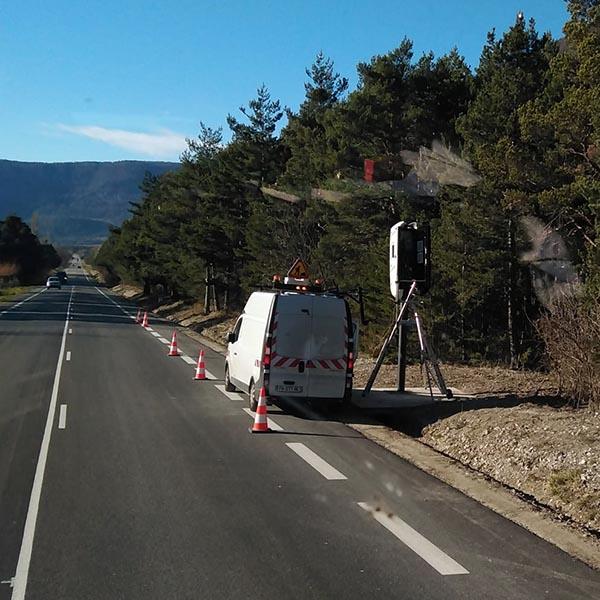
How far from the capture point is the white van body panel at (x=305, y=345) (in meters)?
14.0

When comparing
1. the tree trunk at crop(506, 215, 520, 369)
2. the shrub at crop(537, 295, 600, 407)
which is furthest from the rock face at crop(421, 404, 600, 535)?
the tree trunk at crop(506, 215, 520, 369)

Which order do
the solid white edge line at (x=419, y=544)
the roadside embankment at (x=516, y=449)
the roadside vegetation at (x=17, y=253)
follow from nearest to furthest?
the solid white edge line at (x=419, y=544) < the roadside embankment at (x=516, y=449) < the roadside vegetation at (x=17, y=253)

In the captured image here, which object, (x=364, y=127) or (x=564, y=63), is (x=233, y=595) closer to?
(x=564, y=63)

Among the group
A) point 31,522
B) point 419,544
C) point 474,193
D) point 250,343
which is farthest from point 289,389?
point 474,193

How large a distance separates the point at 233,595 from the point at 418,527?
2.38m

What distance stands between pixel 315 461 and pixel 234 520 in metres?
2.91

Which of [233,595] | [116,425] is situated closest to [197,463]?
[116,425]

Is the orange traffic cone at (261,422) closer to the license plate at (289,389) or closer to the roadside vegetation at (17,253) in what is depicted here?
the license plate at (289,389)

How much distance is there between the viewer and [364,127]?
29.2 m

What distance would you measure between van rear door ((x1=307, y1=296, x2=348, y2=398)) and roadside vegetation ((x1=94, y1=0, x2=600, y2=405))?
3.81 m

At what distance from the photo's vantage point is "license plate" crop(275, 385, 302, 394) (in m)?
13.9

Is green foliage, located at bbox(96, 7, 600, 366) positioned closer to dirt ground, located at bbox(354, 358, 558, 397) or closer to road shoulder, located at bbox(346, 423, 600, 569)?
dirt ground, located at bbox(354, 358, 558, 397)

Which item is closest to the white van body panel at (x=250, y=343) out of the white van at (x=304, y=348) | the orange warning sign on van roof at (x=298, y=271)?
the white van at (x=304, y=348)

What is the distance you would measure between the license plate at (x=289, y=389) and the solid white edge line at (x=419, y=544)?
598 centimetres
